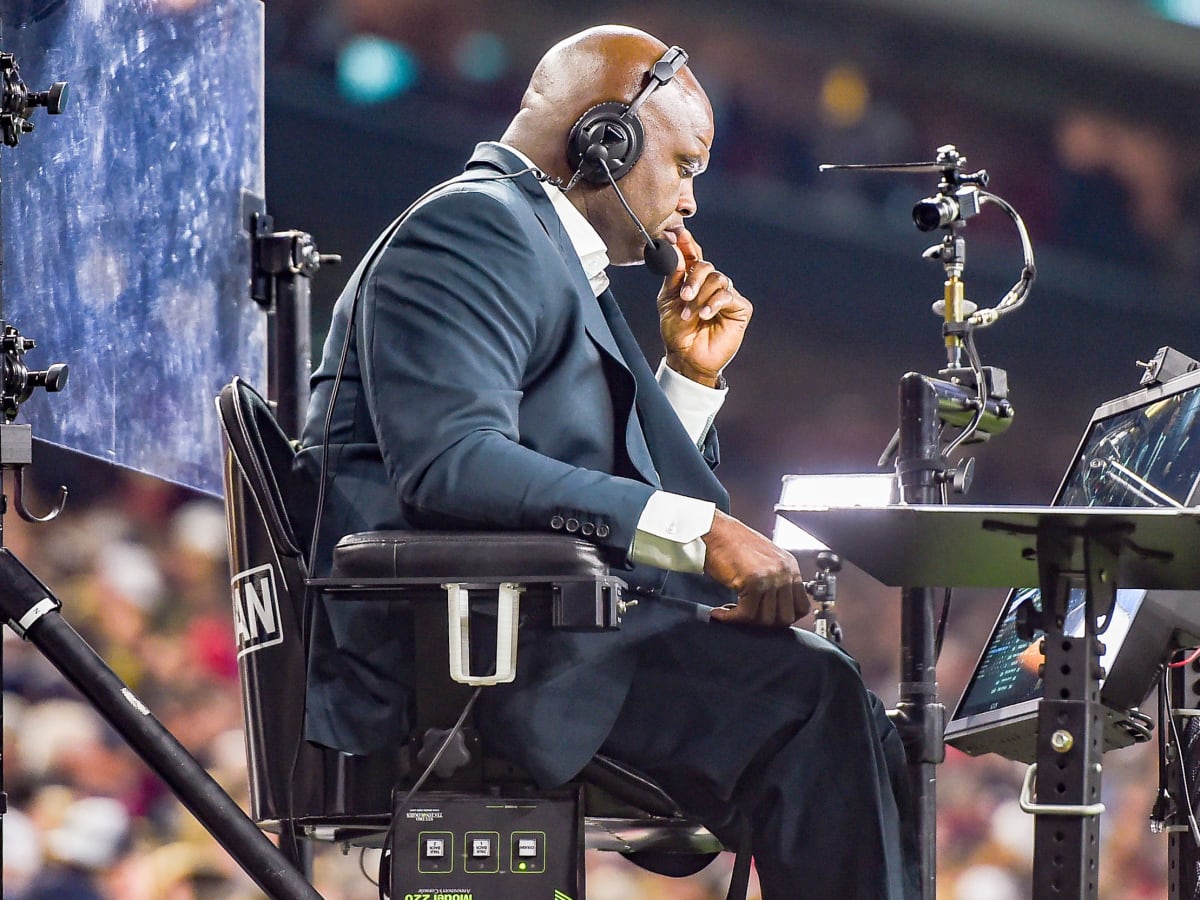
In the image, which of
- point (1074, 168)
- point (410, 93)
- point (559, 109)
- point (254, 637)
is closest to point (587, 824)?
point (254, 637)

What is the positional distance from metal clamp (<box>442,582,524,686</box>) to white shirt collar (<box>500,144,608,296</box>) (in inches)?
20.0

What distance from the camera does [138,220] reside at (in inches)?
92.2

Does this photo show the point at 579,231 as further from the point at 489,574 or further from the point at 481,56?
the point at 481,56

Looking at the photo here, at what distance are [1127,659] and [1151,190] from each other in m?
1.79

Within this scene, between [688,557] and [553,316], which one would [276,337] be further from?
[688,557]

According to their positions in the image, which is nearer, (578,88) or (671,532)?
(671,532)

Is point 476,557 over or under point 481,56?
under

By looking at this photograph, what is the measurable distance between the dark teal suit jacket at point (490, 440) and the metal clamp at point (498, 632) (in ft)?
0.28

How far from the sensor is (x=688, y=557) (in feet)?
4.42

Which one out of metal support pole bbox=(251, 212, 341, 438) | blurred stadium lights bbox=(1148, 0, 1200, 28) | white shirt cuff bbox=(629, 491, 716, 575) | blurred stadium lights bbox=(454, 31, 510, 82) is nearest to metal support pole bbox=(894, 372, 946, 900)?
white shirt cuff bbox=(629, 491, 716, 575)

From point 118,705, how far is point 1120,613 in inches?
44.4

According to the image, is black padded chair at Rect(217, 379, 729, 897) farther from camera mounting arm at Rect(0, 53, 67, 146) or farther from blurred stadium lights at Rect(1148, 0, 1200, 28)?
blurred stadium lights at Rect(1148, 0, 1200, 28)

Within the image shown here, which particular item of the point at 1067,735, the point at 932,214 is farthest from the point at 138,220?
the point at 1067,735

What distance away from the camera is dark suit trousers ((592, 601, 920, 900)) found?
1.37 metres
